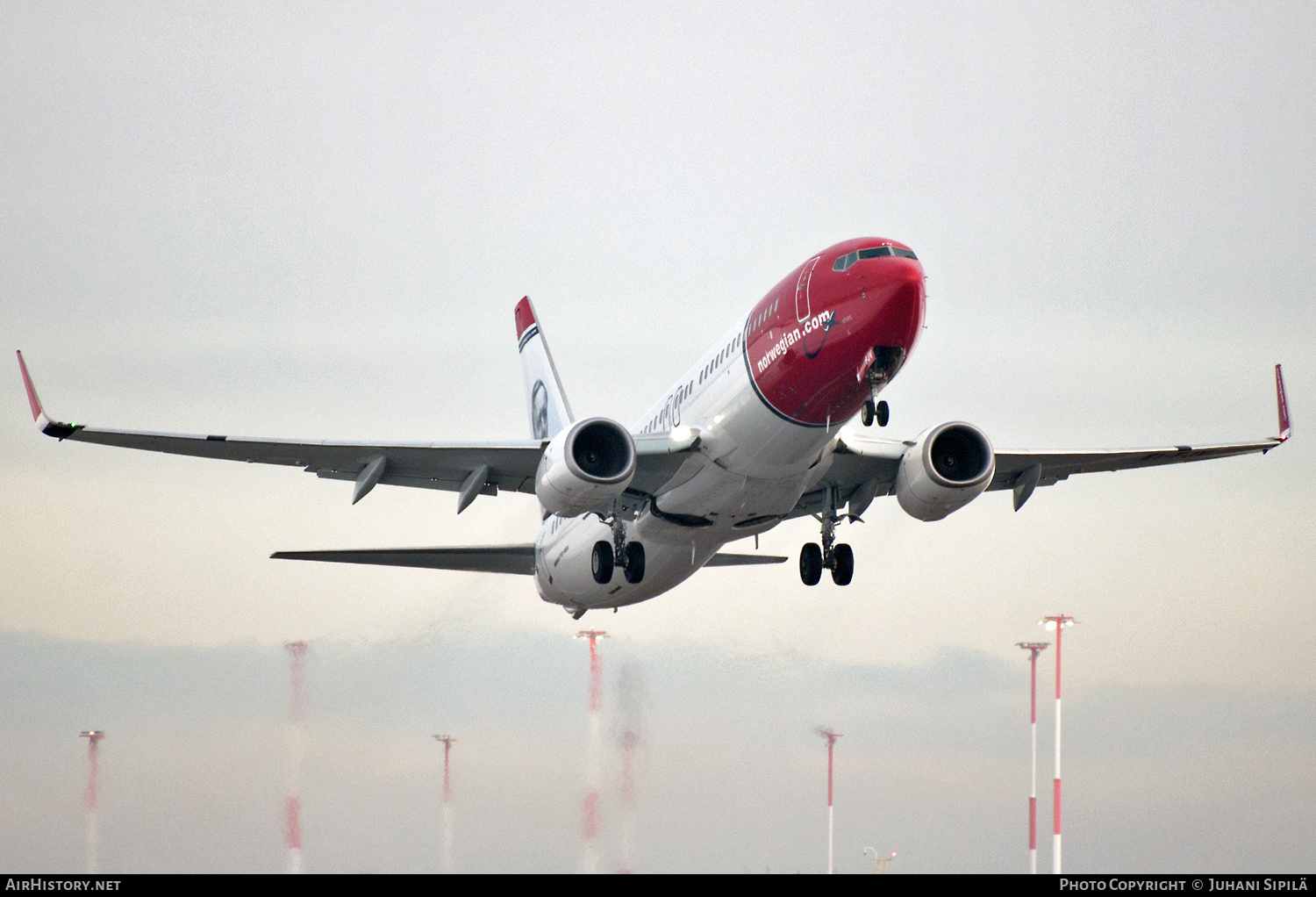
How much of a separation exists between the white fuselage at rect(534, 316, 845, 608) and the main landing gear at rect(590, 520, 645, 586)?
1.25 feet

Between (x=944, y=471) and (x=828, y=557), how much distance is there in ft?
11.6

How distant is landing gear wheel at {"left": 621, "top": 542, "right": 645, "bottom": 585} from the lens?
3384cm

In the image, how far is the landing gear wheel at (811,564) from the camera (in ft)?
114

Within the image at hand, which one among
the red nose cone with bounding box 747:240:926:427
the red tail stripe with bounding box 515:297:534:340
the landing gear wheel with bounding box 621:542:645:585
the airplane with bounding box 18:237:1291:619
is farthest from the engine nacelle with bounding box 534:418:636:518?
the red tail stripe with bounding box 515:297:534:340

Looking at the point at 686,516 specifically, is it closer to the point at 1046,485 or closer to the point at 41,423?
the point at 1046,485

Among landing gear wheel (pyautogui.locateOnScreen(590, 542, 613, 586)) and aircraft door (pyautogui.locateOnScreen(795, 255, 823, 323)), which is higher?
aircraft door (pyautogui.locateOnScreen(795, 255, 823, 323))

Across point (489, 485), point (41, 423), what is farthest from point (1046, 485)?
point (41, 423)

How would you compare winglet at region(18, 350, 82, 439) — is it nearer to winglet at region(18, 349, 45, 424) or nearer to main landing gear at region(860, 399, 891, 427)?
winglet at region(18, 349, 45, 424)

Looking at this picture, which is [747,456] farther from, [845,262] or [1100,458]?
[1100,458]

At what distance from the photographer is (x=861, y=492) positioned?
113 ft

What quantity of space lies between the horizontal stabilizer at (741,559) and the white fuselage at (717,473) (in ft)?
14.7

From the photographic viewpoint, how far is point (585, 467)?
30.4 m

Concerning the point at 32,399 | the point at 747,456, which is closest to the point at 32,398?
the point at 32,399
